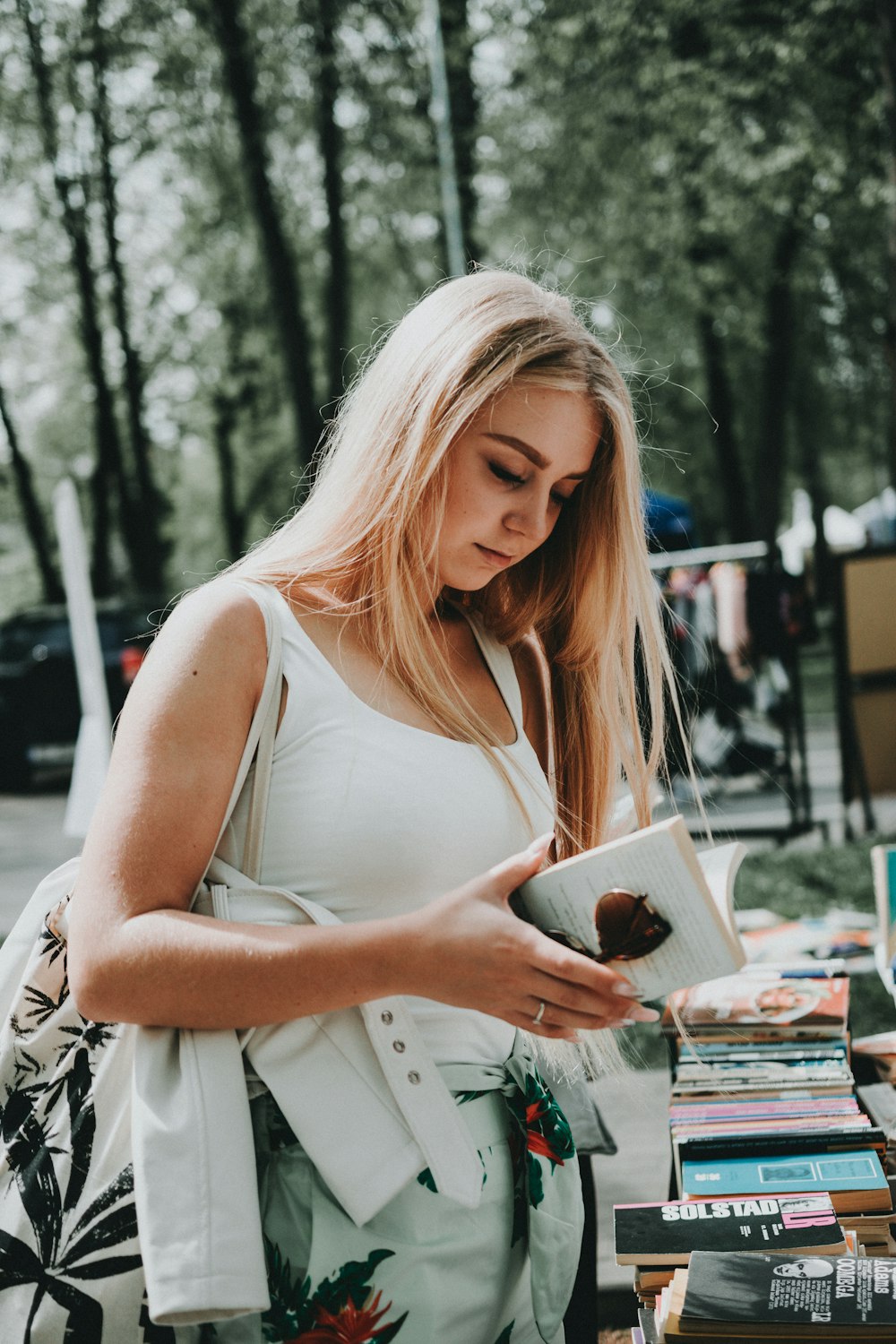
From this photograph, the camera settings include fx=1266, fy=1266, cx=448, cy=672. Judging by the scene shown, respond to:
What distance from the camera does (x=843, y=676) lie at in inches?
258

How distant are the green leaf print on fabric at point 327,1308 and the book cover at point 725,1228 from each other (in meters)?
0.40

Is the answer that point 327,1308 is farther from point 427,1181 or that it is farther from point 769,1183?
point 769,1183

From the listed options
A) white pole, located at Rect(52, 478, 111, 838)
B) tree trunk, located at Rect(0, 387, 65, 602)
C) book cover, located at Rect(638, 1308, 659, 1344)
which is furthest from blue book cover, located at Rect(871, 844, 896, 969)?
tree trunk, located at Rect(0, 387, 65, 602)

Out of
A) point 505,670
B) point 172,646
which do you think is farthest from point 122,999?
point 505,670

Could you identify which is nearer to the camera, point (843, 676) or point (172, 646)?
point (172, 646)

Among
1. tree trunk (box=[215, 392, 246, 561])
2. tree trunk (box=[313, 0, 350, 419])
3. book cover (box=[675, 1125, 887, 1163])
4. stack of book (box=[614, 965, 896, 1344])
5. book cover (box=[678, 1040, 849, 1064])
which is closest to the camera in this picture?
stack of book (box=[614, 965, 896, 1344])

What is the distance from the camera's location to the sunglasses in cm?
127

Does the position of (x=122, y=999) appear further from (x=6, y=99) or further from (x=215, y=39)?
(x=6, y=99)

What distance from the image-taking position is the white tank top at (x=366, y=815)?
1419mm

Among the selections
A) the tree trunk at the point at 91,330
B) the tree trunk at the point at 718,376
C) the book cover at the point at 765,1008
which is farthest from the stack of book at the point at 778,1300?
the tree trunk at the point at 91,330

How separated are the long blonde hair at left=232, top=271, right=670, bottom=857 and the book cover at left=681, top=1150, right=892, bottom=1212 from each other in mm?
530

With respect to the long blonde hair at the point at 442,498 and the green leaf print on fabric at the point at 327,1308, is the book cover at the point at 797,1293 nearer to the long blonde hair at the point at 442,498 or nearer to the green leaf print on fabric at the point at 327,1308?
the green leaf print on fabric at the point at 327,1308

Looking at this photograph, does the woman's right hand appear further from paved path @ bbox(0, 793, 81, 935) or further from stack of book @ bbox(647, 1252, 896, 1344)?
paved path @ bbox(0, 793, 81, 935)

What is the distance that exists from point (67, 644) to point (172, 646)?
12.2 m
